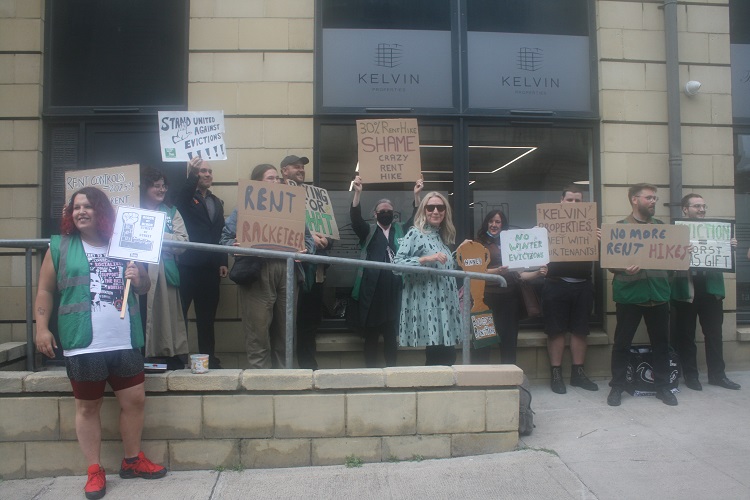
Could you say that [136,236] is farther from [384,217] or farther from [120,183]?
[384,217]

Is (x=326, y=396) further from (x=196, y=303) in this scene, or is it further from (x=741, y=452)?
(x=741, y=452)

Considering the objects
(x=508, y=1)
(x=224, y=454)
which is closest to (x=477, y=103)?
(x=508, y=1)

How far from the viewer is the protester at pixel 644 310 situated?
5.55m

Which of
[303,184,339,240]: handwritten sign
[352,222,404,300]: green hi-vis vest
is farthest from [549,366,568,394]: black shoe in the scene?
[303,184,339,240]: handwritten sign

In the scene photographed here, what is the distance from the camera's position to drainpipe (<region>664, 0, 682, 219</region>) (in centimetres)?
654

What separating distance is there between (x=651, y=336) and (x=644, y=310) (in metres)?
0.25

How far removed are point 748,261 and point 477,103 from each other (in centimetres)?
365

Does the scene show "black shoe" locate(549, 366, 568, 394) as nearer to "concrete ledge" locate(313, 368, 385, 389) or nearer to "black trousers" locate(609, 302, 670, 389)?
"black trousers" locate(609, 302, 670, 389)

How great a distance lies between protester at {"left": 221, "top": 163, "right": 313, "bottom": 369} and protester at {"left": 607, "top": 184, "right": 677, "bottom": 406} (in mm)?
2986

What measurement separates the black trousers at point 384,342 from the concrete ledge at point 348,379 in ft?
3.68

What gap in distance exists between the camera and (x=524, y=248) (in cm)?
547

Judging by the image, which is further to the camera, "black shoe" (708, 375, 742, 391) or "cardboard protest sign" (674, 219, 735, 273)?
"black shoe" (708, 375, 742, 391)

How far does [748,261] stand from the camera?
7070 mm

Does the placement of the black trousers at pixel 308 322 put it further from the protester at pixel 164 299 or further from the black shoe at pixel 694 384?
the black shoe at pixel 694 384
